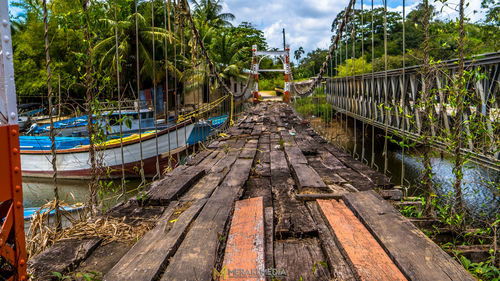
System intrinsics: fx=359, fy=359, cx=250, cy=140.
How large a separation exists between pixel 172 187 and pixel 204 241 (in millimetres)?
986

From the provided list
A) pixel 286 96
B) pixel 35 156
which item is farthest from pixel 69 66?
pixel 286 96

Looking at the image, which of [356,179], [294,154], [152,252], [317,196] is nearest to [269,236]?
[152,252]

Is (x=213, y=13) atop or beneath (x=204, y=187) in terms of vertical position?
atop

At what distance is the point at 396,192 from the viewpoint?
7.20 ft

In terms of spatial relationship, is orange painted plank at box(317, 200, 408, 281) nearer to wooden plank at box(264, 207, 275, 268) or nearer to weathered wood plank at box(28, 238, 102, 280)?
wooden plank at box(264, 207, 275, 268)

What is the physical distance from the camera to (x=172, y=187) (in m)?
2.47

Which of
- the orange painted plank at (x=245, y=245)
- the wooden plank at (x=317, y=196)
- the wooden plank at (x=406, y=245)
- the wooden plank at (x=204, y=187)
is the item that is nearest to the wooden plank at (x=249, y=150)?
the wooden plank at (x=204, y=187)

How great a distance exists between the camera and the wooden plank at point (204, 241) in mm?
1291

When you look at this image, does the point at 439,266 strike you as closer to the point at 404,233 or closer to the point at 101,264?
the point at 404,233

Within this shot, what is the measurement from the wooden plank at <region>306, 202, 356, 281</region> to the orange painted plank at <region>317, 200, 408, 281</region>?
3 cm

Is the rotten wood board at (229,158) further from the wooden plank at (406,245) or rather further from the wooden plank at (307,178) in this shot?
the wooden plank at (406,245)

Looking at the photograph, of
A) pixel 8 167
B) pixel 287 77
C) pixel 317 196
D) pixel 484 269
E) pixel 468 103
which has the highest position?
pixel 287 77

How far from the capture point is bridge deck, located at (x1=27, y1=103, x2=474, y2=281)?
129cm

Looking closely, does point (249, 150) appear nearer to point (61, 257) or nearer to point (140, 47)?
point (61, 257)
